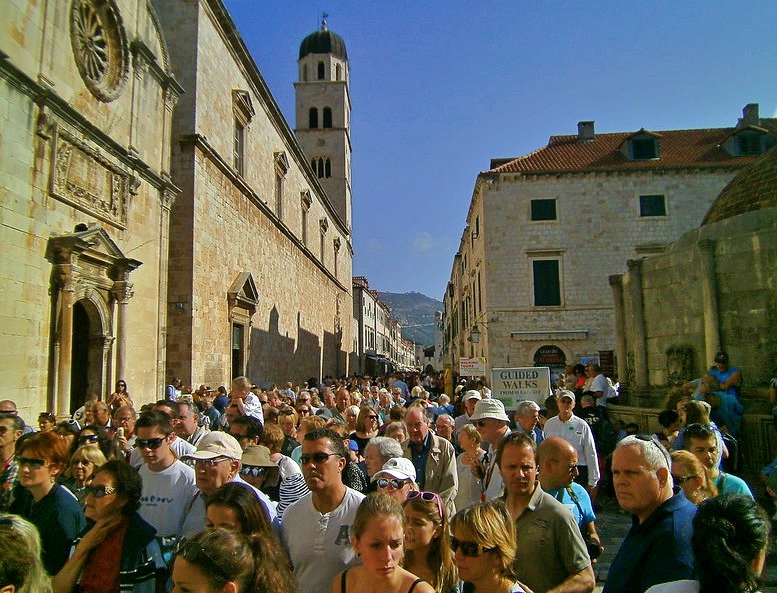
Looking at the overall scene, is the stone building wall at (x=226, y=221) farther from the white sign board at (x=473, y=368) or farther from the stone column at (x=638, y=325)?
the stone column at (x=638, y=325)

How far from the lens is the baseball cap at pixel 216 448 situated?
3.66 m

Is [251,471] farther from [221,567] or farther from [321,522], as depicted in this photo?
[221,567]

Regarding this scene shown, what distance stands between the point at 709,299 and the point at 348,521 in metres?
8.44

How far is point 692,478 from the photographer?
12.1 feet

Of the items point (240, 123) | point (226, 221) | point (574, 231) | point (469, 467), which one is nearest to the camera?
point (469, 467)

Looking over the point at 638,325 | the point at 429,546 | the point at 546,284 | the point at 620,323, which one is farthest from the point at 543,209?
the point at 429,546

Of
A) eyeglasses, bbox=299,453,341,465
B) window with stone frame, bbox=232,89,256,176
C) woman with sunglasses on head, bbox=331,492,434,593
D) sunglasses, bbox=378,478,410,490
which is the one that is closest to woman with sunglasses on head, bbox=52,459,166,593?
eyeglasses, bbox=299,453,341,465

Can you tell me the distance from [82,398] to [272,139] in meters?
16.3

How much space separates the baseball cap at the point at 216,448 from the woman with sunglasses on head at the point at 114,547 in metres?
0.41

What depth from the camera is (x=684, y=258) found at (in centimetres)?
1029

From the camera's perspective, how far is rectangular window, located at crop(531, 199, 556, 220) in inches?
1062

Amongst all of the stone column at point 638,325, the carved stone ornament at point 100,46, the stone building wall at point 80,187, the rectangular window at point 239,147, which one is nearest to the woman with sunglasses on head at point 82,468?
the stone building wall at point 80,187

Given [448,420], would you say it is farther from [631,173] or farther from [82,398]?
[631,173]

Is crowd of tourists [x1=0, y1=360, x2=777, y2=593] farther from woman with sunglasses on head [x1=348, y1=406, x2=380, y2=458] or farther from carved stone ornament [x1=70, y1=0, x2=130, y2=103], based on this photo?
carved stone ornament [x1=70, y1=0, x2=130, y2=103]
